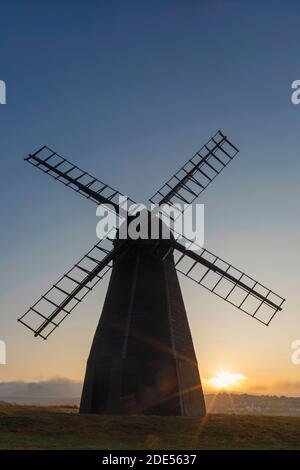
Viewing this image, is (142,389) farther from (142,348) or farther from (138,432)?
(138,432)

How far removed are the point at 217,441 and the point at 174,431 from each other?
6.55 feet

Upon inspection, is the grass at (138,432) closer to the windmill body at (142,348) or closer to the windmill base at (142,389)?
the windmill base at (142,389)

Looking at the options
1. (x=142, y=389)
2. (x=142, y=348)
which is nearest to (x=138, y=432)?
(x=142, y=389)

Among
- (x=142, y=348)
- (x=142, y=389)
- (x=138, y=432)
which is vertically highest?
(x=142, y=348)

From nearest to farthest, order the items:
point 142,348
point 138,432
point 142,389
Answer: point 138,432, point 142,389, point 142,348

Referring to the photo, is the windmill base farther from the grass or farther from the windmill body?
the grass

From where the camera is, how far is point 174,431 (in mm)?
20656

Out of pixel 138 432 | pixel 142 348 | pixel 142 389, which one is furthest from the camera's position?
Result: pixel 142 348

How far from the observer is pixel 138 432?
20.1m

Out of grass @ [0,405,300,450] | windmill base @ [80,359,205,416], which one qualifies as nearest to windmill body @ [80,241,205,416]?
windmill base @ [80,359,205,416]

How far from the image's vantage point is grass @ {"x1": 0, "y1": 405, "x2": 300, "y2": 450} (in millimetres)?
18062

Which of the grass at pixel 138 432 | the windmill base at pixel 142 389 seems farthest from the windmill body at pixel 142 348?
the grass at pixel 138 432
